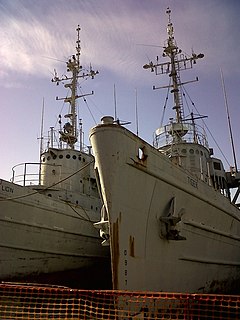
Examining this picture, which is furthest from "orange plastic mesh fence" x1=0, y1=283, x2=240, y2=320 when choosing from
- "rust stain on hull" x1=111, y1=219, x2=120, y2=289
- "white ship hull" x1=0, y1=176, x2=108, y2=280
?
"white ship hull" x1=0, y1=176, x2=108, y2=280

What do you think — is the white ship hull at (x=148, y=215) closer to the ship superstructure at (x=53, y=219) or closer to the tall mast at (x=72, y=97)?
the ship superstructure at (x=53, y=219)

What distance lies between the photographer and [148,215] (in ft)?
23.7

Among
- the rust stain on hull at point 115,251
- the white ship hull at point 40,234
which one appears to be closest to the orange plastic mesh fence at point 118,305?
the rust stain on hull at point 115,251

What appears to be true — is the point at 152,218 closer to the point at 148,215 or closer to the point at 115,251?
the point at 148,215

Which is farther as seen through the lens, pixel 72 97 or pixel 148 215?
pixel 72 97

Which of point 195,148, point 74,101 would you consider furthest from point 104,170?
point 74,101

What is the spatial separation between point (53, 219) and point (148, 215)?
6096 millimetres

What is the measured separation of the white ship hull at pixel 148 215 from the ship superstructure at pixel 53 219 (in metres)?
1.24

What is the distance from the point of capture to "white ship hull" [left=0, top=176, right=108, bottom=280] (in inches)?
420

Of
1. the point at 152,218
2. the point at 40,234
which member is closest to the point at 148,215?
the point at 152,218

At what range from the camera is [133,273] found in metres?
6.58

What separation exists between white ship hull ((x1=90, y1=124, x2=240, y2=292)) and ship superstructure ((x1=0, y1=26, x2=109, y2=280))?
1237 millimetres

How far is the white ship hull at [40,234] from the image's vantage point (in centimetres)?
1066

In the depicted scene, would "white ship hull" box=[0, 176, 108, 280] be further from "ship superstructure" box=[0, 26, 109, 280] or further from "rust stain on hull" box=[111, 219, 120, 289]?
"rust stain on hull" box=[111, 219, 120, 289]
